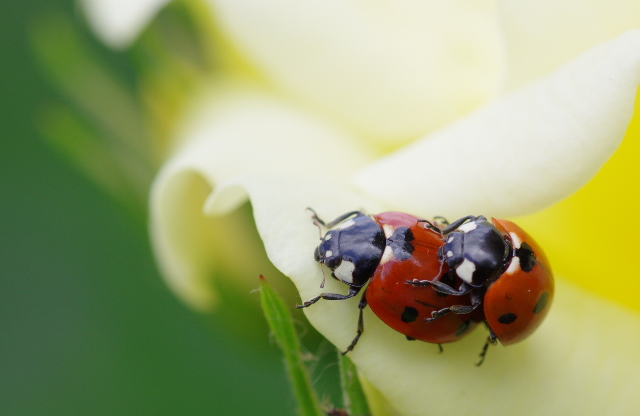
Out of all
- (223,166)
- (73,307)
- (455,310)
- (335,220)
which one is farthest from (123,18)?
(73,307)

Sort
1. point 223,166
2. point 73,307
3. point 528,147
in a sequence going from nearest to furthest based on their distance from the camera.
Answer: point 528,147 < point 223,166 < point 73,307

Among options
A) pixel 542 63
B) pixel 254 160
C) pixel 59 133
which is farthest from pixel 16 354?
pixel 542 63

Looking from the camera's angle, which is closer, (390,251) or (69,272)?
(390,251)

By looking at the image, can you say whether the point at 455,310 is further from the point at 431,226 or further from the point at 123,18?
the point at 123,18

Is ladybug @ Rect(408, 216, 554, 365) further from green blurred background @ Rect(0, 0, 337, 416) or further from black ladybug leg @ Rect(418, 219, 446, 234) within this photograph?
green blurred background @ Rect(0, 0, 337, 416)

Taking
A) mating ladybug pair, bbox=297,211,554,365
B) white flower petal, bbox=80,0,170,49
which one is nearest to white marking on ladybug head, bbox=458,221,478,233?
mating ladybug pair, bbox=297,211,554,365

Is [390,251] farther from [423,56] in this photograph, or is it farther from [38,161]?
[38,161]
